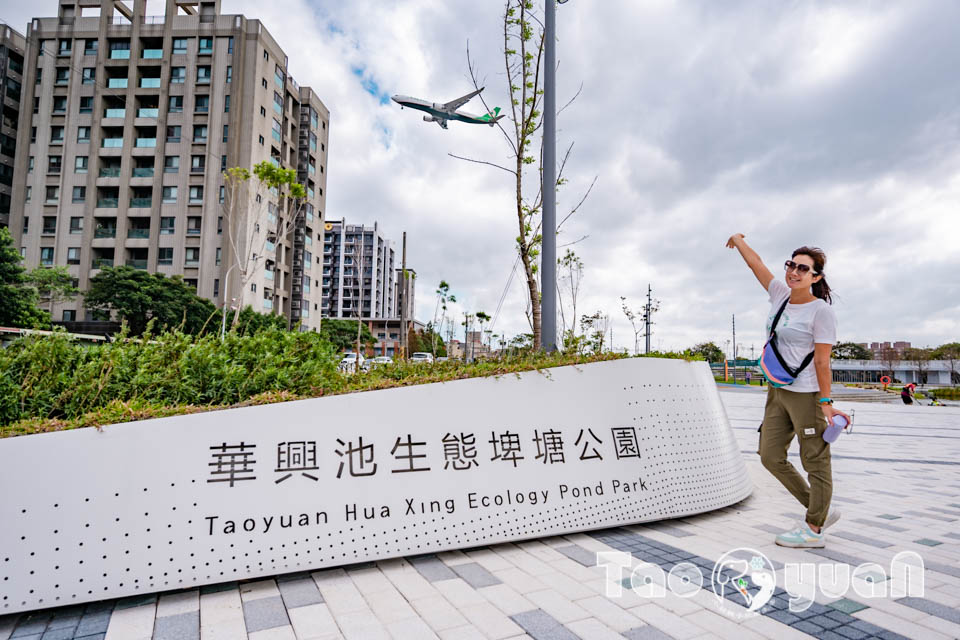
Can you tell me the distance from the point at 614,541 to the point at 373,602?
175 centimetres

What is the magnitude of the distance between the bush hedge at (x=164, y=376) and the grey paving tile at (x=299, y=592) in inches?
41.2

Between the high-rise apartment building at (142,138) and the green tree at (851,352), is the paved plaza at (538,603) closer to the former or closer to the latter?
the high-rise apartment building at (142,138)

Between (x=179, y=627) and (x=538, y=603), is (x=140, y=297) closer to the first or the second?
(x=179, y=627)

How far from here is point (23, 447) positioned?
2596 millimetres

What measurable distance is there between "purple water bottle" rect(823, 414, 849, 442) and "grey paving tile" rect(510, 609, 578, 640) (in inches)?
77.6

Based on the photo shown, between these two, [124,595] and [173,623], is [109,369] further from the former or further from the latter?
[173,623]

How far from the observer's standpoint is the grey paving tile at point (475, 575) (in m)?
2.92

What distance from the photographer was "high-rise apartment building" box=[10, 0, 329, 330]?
3728 centimetres

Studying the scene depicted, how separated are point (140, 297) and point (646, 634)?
3426 centimetres

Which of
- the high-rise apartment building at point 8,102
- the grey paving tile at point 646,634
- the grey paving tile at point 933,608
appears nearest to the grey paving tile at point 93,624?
the grey paving tile at point 646,634

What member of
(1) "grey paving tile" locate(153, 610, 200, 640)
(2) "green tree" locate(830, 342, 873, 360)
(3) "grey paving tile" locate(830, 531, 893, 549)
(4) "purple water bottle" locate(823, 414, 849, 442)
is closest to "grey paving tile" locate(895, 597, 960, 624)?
(4) "purple water bottle" locate(823, 414, 849, 442)

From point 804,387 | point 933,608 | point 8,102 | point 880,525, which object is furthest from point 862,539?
point 8,102

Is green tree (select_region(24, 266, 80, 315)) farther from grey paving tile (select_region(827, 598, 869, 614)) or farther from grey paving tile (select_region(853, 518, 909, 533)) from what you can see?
grey paving tile (select_region(827, 598, 869, 614))
